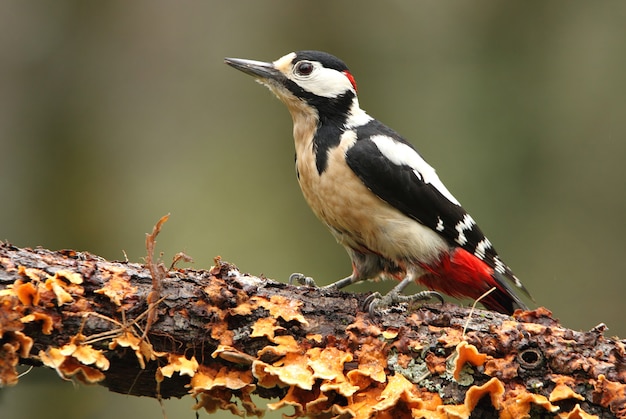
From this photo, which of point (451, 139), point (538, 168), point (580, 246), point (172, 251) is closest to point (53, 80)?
point (172, 251)

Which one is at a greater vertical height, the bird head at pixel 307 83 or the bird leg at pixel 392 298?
the bird head at pixel 307 83

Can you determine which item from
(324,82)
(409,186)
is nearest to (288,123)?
(324,82)

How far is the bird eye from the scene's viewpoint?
12.6 ft

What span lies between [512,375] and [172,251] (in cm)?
379

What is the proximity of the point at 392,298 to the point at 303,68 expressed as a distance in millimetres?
1218

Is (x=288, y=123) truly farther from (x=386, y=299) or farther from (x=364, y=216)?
(x=386, y=299)

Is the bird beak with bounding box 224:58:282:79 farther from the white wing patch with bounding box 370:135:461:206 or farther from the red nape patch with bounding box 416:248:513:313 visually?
the red nape patch with bounding box 416:248:513:313

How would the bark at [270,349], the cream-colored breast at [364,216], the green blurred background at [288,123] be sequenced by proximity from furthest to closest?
the green blurred background at [288,123] < the cream-colored breast at [364,216] < the bark at [270,349]

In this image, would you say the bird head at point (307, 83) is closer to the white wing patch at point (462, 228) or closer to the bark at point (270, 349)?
the white wing patch at point (462, 228)

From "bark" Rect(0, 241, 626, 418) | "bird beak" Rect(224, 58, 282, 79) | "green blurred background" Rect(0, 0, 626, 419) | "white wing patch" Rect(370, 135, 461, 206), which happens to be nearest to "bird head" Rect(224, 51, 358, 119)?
"bird beak" Rect(224, 58, 282, 79)

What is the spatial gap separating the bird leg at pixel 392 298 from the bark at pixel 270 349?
0.12m

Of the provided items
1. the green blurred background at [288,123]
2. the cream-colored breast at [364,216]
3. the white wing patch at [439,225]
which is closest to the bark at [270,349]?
the cream-colored breast at [364,216]

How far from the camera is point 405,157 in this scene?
3639 mm

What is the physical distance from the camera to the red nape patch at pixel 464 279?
363 centimetres
